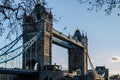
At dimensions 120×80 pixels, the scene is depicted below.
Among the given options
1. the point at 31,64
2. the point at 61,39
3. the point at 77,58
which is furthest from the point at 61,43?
the point at 31,64

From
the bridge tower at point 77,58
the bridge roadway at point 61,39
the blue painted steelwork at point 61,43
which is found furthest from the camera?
the bridge tower at point 77,58

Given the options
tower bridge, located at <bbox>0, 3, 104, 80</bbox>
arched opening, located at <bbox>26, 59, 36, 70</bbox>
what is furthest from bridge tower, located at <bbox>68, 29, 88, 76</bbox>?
arched opening, located at <bbox>26, 59, 36, 70</bbox>

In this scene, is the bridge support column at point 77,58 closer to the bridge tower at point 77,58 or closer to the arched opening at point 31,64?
the bridge tower at point 77,58

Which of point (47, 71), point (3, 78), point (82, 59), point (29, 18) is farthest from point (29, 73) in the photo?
point (29, 18)

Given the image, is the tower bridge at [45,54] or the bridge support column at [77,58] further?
the bridge support column at [77,58]

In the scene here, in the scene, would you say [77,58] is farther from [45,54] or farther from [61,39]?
[45,54]

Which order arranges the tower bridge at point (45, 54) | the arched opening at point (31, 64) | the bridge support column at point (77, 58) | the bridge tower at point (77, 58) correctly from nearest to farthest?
the tower bridge at point (45, 54)
the arched opening at point (31, 64)
the bridge tower at point (77, 58)
the bridge support column at point (77, 58)

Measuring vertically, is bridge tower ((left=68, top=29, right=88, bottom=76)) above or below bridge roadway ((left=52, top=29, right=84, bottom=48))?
below

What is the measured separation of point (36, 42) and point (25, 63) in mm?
14801

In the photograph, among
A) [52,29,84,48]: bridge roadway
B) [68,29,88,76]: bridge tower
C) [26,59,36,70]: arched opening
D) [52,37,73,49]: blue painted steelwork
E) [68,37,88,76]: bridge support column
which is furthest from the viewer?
[68,37,88,76]: bridge support column

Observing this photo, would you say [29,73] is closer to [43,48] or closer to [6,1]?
[43,48]

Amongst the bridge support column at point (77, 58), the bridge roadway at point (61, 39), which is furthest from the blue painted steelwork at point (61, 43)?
the bridge support column at point (77, 58)

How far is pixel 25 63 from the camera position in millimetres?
113938

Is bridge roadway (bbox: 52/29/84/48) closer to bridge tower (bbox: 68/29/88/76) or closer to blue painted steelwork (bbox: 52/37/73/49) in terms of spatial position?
blue painted steelwork (bbox: 52/37/73/49)
